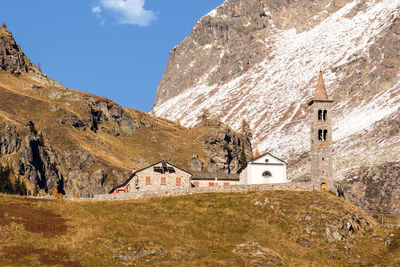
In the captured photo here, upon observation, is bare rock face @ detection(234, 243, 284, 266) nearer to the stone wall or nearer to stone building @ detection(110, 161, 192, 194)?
the stone wall

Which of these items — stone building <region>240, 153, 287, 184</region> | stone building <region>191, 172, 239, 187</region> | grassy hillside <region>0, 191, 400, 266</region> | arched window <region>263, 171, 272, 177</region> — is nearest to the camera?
grassy hillside <region>0, 191, 400, 266</region>

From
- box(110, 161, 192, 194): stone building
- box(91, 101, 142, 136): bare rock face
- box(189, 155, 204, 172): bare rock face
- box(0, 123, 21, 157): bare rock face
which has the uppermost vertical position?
box(91, 101, 142, 136): bare rock face

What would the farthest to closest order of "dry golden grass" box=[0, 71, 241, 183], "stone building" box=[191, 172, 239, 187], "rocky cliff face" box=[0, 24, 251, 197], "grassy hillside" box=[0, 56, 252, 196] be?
"dry golden grass" box=[0, 71, 241, 183] < "grassy hillside" box=[0, 56, 252, 196] < "rocky cliff face" box=[0, 24, 251, 197] < "stone building" box=[191, 172, 239, 187]

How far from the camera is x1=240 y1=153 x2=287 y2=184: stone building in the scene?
89938mm

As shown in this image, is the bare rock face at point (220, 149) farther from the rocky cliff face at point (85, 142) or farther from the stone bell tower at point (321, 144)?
the stone bell tower at point (321, 144)

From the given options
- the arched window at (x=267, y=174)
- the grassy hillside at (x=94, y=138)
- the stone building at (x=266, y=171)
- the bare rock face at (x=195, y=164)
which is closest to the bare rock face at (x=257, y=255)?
the stone building at (x=266, y=171)

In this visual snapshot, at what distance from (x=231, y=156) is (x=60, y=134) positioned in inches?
2467

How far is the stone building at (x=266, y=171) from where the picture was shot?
89938mm

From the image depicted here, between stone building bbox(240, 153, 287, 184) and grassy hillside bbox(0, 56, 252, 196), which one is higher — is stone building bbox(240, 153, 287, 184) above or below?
below

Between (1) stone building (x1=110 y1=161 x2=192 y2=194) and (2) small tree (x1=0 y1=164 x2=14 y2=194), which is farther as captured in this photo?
(2) small tree (x1=0 y1=164 x2=14 y2=194)

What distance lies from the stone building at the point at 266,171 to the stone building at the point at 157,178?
12.3 metres

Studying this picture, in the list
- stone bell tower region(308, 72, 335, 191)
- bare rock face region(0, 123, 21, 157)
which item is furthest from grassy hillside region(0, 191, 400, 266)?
bare rock face region(0, 123, 21, 157)

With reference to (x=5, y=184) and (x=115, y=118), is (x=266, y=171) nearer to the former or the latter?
(x=5, y=184)

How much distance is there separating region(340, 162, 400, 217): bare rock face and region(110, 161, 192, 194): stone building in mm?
89924
